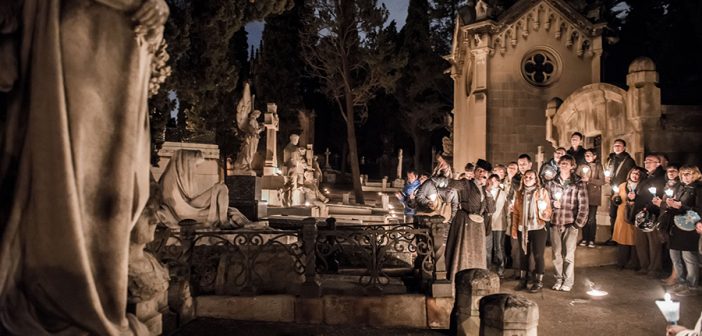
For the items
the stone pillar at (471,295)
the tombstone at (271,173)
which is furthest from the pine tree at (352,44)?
the stone pillar at (471,295)

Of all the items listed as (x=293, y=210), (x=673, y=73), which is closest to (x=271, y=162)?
(x=293, y=210)

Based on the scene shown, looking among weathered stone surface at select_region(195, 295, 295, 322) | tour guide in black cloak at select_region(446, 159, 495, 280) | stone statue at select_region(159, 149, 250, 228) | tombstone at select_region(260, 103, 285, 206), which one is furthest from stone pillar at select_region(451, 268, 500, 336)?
tombstone at select_region(260, 103, 285, 206)

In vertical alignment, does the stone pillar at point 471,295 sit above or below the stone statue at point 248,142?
below

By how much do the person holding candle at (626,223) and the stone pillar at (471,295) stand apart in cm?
484

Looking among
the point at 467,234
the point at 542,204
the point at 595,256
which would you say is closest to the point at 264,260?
the point at 467,234

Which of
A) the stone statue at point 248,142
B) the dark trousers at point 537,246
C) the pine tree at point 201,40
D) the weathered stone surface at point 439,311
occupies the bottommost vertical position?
the weathered stone surface at point 439,311

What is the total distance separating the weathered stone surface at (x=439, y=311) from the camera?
630 centimetres

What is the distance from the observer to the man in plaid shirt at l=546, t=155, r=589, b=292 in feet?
24.4

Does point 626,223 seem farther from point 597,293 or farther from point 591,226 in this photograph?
point 597,293

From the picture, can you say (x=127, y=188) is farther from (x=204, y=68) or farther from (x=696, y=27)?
(x=696, y=27)

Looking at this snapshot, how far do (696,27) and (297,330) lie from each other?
28.6m

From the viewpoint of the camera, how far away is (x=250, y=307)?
6098 millimetres

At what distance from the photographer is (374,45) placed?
29031mm

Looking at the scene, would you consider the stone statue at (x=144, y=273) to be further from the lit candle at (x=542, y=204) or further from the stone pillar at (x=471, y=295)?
the lit candle at (x=542, y=204)
